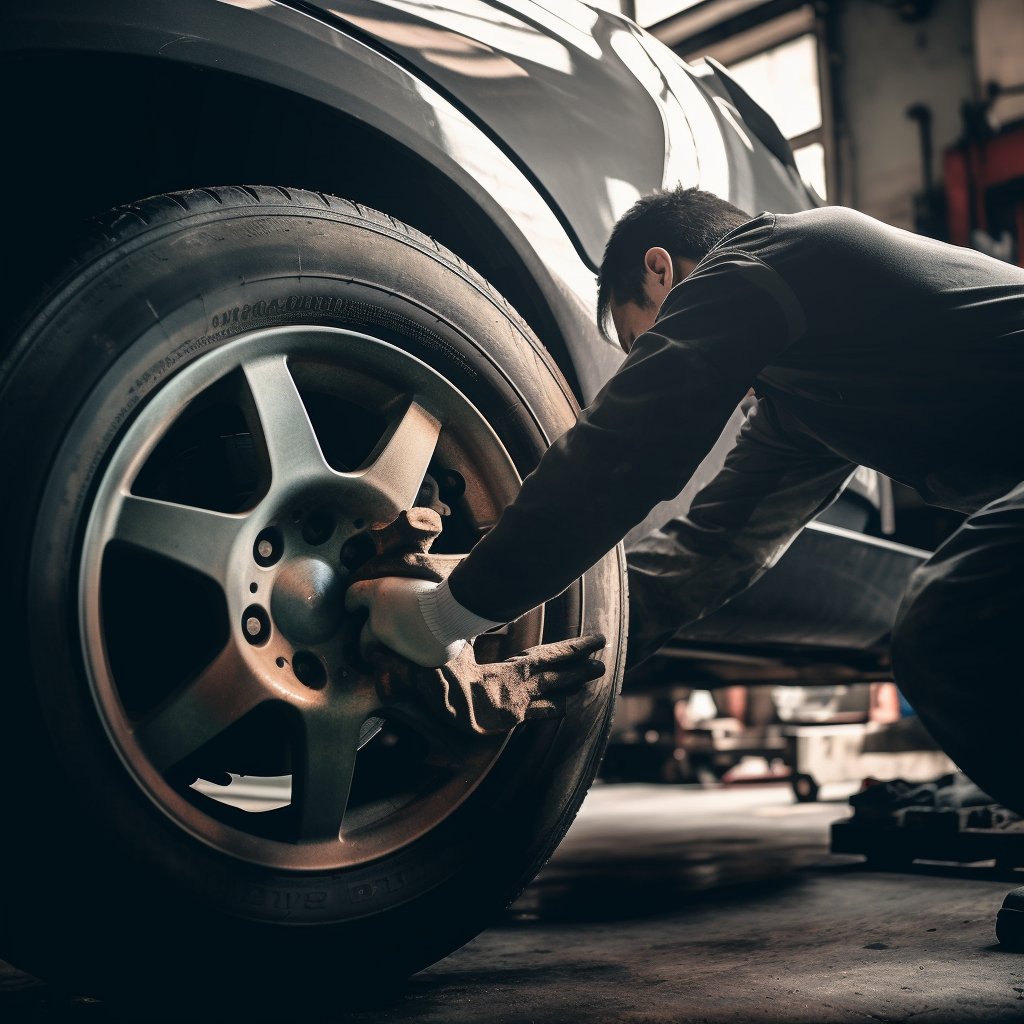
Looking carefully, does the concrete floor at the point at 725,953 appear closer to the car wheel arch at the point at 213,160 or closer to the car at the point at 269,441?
the car at the point at 269,441

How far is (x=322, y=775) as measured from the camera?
110cm

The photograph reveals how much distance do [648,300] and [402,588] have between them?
0.61 metres

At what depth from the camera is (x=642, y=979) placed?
1.28 meters

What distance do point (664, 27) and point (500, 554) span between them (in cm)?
968

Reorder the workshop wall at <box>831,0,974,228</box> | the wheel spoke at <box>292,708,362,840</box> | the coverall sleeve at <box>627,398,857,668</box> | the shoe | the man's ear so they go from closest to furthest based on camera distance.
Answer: the wheel spoke at <box>292,708,362,840</box> → the shoe → the man's ear → the coverall sleeve at <box>627,398,857,668</box> → the workshop wall at <box>831,0,974,228</box>

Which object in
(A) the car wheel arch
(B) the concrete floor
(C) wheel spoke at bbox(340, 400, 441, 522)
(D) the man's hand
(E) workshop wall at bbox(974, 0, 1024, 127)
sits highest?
(E) workshop wall at bbox(974, 0, 1024, 127)

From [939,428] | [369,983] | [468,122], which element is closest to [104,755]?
[369,983]

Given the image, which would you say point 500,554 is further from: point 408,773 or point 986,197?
point 986,197

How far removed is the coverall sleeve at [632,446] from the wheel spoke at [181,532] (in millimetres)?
248

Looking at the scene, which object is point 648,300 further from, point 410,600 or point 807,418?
point 410,600

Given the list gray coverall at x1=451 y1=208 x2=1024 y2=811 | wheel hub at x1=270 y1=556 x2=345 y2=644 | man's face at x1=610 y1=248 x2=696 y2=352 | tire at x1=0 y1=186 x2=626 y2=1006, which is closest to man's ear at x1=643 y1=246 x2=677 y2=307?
man's face at x1=610 y1=248 x2=696 y2=352

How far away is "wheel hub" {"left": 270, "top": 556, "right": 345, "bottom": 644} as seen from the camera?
3.65 feet

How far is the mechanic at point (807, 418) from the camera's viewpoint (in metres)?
1.16

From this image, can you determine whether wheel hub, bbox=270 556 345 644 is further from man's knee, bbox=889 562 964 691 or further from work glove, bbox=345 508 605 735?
man's knee, bbox=889 562 964 691
